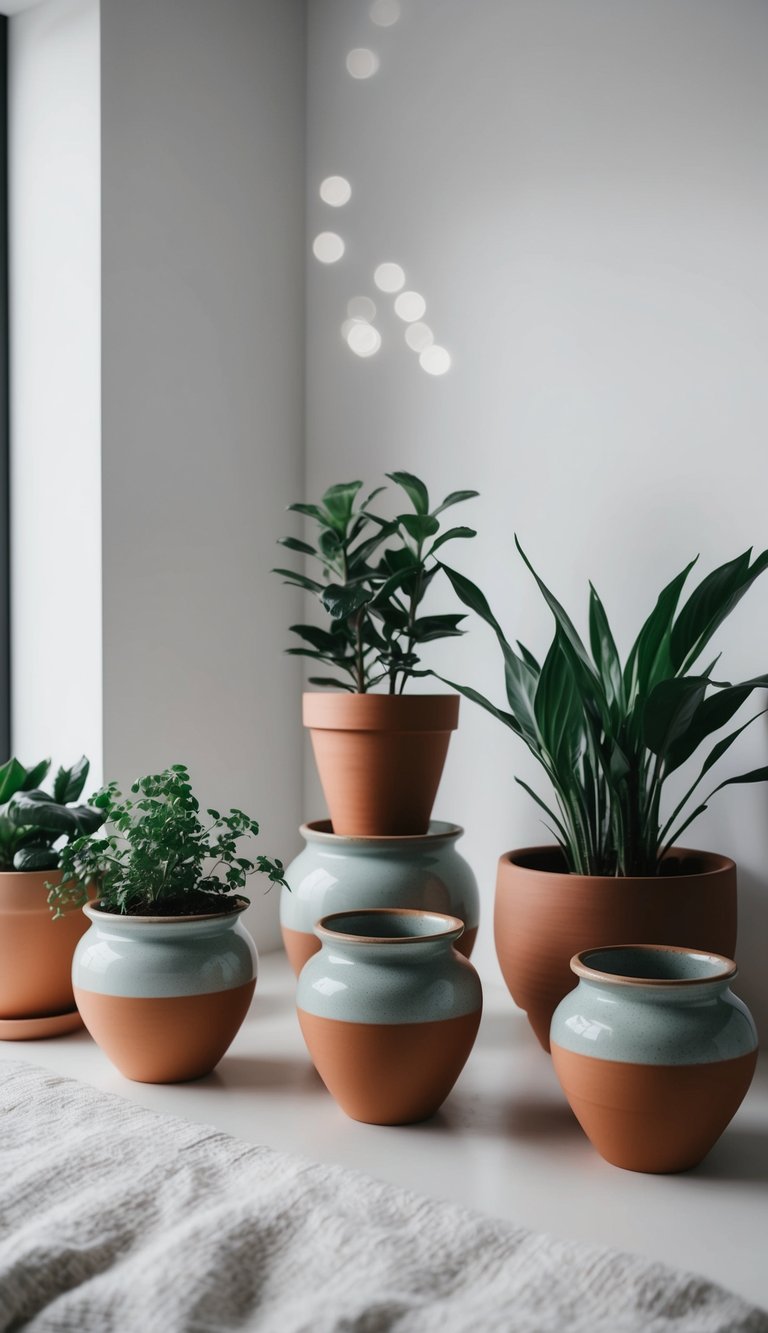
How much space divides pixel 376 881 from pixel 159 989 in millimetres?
275

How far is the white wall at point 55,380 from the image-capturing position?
1.40 metres

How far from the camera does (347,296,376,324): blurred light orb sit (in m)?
1.60

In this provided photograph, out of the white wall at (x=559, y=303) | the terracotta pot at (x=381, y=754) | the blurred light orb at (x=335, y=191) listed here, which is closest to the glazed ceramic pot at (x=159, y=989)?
the terracotta pot at (x=381, y=754)

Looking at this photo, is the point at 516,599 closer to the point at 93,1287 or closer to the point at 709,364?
the point at 709,364

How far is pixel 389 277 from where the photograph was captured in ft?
5.18

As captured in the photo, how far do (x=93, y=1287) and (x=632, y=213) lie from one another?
123cm

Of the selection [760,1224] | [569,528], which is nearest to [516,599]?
[569,528]

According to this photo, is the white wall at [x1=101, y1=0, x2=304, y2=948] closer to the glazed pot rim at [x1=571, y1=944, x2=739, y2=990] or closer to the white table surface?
the white table surface

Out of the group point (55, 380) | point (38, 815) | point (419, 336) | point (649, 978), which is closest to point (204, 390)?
point (55, 380)

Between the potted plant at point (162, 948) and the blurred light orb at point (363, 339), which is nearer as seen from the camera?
the potted plant at point (162, 948)

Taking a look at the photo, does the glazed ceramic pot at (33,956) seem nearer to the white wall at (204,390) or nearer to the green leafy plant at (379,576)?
the white wall at (204,390)

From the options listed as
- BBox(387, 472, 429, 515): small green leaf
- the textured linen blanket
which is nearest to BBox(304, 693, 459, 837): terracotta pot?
BBox(387, 472, 429, 515): small green leaf

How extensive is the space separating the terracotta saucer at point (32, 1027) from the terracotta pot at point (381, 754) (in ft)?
1.25

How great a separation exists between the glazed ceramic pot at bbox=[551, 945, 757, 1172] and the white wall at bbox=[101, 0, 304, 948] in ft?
2.38
